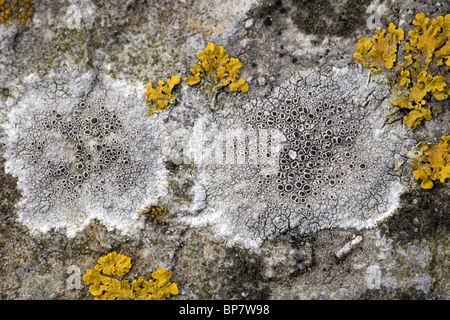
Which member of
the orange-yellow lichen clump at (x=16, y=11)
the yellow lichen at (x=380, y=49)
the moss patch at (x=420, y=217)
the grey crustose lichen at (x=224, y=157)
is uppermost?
the orange-yellow lichen clump at (x=16, y=11)

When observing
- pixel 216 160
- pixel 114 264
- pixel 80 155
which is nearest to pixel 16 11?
pixel 80 155

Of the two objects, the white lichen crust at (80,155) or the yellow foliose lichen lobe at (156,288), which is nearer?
the yellow foliose lichen lobe at (156,288)

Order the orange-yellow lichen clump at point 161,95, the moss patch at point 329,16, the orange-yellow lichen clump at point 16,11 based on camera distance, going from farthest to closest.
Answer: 1. the orange-yellow lichen clump at point 16,11
2. the orange-yellow lichen clump at point 161,95
3. the moss patch at point 329,16

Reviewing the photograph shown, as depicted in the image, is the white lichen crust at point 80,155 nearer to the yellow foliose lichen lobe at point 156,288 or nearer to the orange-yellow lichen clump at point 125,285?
the orange-yellow lichen clump at point 125,285

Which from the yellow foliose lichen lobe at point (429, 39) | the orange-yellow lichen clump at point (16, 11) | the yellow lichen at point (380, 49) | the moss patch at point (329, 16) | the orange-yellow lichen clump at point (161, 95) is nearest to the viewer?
the yellow foliose lichen lobe at point (429, 39)

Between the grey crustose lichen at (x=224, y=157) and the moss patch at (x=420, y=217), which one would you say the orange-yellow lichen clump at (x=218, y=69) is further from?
the moss patch at (x=420, y=217)

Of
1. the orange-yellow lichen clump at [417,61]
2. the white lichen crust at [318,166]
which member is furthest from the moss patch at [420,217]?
the orange-yellow lichen clump at [417,61]

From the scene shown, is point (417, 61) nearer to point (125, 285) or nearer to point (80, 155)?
point (80, 155)

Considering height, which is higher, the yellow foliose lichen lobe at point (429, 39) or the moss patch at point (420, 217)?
the yellow foliose lichen lobe at point (429, 39)
